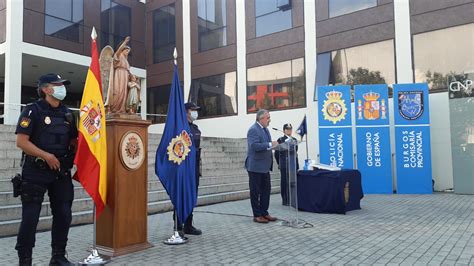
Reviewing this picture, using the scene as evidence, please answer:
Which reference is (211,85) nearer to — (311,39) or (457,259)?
(311,39)

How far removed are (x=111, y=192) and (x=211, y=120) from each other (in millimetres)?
13992

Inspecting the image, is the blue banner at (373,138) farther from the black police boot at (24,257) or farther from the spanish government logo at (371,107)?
the black police boot at (24,257)

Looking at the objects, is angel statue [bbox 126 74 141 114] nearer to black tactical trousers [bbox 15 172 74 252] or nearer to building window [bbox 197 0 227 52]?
black tactical trousers [bbox 15 172 74 252]

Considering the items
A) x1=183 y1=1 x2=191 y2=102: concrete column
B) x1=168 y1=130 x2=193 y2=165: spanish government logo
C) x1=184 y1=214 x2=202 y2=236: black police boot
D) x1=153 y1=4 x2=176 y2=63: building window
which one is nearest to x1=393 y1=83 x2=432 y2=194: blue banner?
x1=184 y1=214 x2=202 y2=236: black police boot

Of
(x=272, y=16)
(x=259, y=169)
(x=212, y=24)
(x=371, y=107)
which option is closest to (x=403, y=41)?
(x=371, y=107)

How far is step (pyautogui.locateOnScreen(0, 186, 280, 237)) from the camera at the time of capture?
5.77 meters

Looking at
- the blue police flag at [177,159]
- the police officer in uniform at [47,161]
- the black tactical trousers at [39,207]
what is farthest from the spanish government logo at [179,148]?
the black tactical trousers at [39,207]

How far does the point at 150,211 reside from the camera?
7.89 metres

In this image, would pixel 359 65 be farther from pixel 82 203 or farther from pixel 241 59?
pixel 82 203

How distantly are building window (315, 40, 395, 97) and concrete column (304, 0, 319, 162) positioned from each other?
34 centimetres

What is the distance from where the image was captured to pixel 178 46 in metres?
19.9

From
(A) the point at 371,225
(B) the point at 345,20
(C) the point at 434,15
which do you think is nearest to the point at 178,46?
(B) the point at 345,20

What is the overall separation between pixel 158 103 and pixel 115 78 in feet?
52.8

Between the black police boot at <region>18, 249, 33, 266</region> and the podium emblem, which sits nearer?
the black police boot at <region>18, 249, 33, 266</region>
